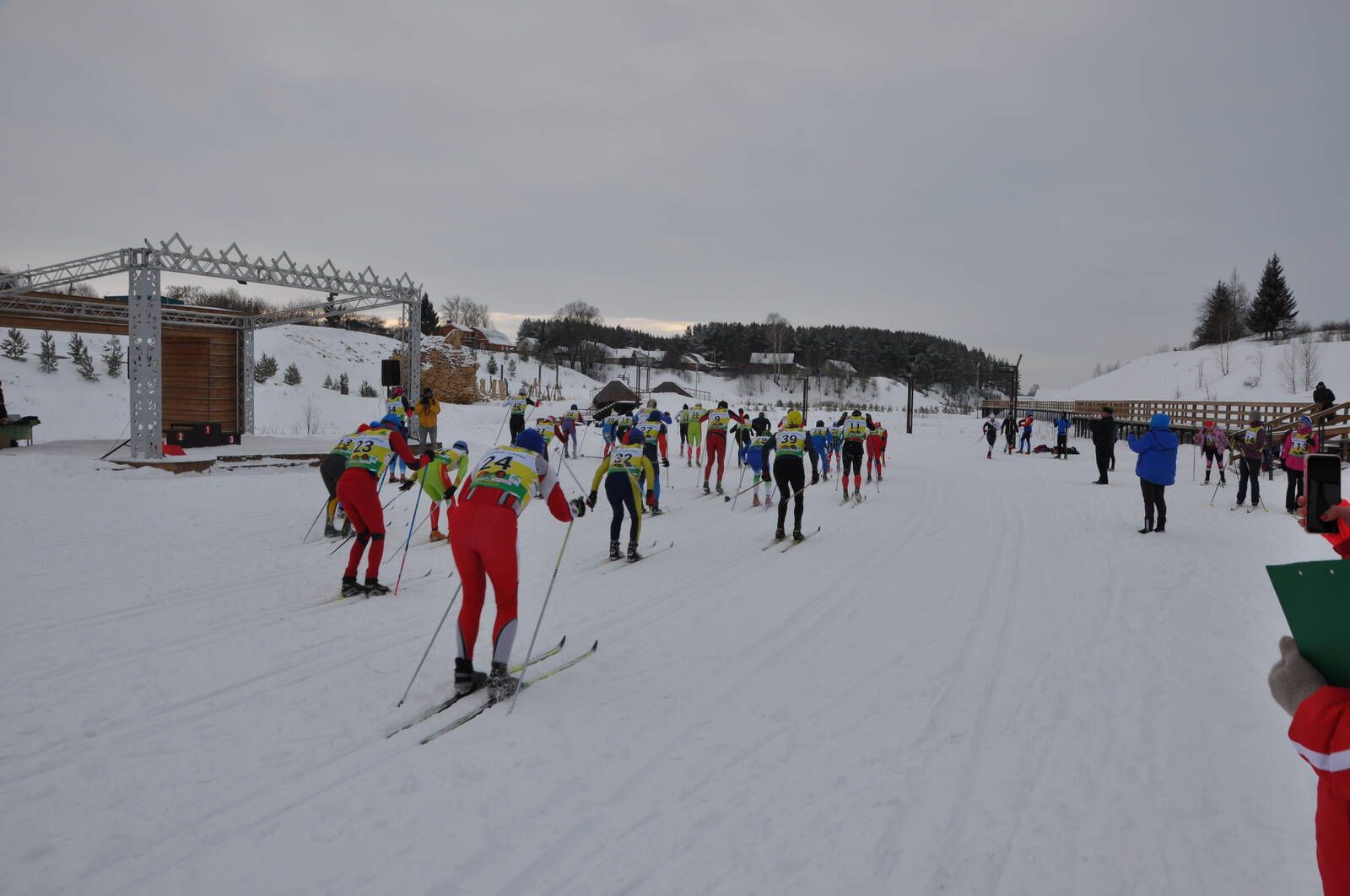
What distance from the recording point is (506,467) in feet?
15.2

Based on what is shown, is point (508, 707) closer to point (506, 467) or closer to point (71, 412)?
point (506, 467)

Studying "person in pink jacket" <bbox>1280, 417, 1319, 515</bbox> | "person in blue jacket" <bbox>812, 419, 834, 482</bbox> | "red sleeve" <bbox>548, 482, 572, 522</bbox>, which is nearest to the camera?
"red sleeve" <bbox>548, 482, 572, 522</bbox>

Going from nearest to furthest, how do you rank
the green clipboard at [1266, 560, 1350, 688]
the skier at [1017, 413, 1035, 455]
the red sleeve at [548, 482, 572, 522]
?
the green clipboard at [1266, 560, 1350, 688] → the red sleeve at [548, 482, 572, 522] → the skier at [1017, 413, 1035, 455]

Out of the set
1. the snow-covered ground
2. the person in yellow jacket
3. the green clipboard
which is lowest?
the snow-covered ground

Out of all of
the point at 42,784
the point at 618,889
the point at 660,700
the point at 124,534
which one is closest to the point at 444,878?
the point at 618,889

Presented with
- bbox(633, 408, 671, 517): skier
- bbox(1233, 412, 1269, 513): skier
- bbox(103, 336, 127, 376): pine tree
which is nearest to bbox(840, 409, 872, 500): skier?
bbox(633, 408, 671, 517): skier

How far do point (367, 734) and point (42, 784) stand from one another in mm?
1490

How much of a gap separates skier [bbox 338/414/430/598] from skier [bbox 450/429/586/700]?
2.47m

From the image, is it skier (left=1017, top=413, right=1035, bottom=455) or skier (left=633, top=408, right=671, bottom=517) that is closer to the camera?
skier (left=633, top=408, right=671, bottom=517)

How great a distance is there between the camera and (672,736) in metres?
4.01

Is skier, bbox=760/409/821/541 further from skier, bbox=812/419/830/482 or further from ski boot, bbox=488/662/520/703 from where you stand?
ski boot, bbox=488/662/520/703

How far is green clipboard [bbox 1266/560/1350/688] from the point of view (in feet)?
5.07

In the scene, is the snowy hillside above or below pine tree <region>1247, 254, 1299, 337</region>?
below

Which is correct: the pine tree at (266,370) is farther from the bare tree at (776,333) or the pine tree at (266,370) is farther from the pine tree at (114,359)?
the bare tree at (776,333)
